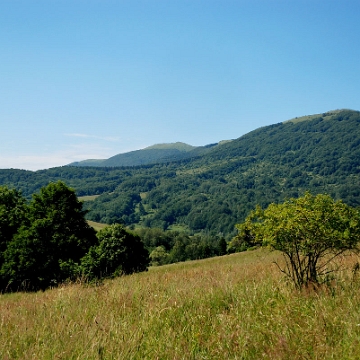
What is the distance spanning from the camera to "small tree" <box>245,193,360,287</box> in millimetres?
6656

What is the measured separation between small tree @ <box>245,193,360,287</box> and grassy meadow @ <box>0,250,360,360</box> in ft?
2.16

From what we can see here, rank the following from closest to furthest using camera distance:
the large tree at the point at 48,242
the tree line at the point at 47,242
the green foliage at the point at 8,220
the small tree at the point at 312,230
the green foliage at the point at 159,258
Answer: the small tree at the point at 312,230
the tree line at the point at 47,242
the large tree at the point at 48,242
the green foliage at the point at 8,220
the green foliage at the point at 159,258

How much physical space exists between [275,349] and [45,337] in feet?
8.75

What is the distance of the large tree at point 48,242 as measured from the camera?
31266 mm

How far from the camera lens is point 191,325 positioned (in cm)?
466

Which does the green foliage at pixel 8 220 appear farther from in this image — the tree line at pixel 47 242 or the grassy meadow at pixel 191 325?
the grassy meadow at pixel 191 325

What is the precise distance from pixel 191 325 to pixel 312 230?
3.33m

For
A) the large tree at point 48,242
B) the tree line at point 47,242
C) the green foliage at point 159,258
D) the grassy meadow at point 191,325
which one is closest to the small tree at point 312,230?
the grassy meadow at point 191,325

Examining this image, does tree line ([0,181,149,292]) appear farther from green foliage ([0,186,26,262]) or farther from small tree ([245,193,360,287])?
small tree ([245,193,360,287])

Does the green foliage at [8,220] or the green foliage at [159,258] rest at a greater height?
the green foliage at [8,220]

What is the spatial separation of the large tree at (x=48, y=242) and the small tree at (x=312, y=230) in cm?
2638

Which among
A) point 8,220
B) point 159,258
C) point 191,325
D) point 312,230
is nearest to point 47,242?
point 8,220

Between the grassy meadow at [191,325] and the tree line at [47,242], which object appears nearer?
the grassy meadow at [191,325]

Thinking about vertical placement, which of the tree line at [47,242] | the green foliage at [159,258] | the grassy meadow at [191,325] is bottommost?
the green foliage at [159,258]
